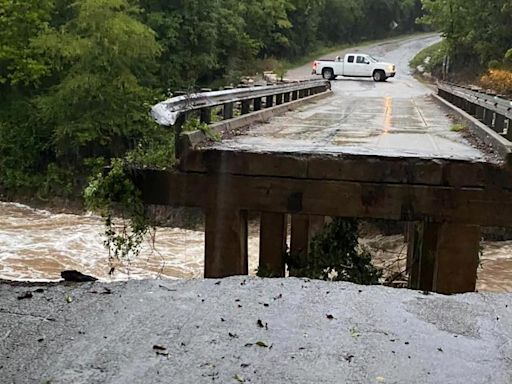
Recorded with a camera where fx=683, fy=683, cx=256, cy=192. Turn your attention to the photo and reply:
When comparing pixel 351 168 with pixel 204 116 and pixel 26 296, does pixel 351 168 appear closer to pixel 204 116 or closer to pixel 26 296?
pixel 204 116

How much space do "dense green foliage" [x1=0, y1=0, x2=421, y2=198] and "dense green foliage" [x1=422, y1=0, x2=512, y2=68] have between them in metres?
15.9

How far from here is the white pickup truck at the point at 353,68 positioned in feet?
135

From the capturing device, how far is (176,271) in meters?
16.8

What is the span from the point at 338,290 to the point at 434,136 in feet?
17.5

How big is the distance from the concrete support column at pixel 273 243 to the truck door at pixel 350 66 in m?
35.2

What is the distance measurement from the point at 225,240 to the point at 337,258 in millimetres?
1373

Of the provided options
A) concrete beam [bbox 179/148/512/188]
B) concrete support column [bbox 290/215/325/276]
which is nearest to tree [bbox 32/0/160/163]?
concrete support column [bbox 290/215/325/276]

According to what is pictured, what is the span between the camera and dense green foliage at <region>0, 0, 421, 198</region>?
27.8m

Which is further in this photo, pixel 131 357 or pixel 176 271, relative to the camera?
pixel 176 271

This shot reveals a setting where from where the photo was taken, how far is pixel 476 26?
4312cm

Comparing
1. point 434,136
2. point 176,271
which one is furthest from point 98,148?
point 434,136

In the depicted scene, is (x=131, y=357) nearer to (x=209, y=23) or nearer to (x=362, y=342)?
(x=362, y=342)

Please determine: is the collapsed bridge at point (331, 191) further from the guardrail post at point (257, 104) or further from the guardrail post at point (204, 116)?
the guardrail post at point (257, 104)

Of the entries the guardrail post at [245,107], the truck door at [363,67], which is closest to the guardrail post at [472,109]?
the guardrail post at [245,107]
